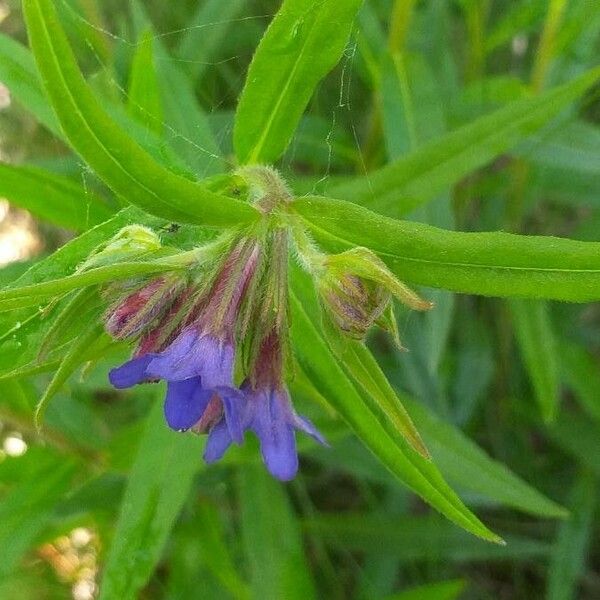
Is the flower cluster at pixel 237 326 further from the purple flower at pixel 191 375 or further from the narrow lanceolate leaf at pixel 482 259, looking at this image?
the narrow lanceolate leaf at pixel 482 259

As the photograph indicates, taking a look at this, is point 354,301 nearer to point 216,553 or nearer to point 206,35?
point 216,553

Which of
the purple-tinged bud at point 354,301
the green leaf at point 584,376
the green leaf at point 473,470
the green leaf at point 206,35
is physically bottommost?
the purple-tinged bud at point 354,301

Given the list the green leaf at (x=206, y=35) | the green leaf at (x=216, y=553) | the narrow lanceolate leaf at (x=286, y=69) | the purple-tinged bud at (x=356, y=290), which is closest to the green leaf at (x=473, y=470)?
the green leaf at (x=216, y=553)

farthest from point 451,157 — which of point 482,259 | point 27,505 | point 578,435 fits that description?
point 578,435

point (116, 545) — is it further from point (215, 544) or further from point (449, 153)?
point (449, 153)

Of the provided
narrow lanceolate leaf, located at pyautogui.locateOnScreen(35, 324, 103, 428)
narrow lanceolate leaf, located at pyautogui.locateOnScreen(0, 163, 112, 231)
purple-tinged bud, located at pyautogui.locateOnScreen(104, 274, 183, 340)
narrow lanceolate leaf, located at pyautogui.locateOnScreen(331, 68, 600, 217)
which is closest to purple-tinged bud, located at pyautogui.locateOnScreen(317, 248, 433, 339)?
purple-tinged bud, located at pyautogui.locateOnScreen(104, 274, 183, 340)

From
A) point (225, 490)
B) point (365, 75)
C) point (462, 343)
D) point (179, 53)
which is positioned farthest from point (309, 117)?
point (225, 490)
